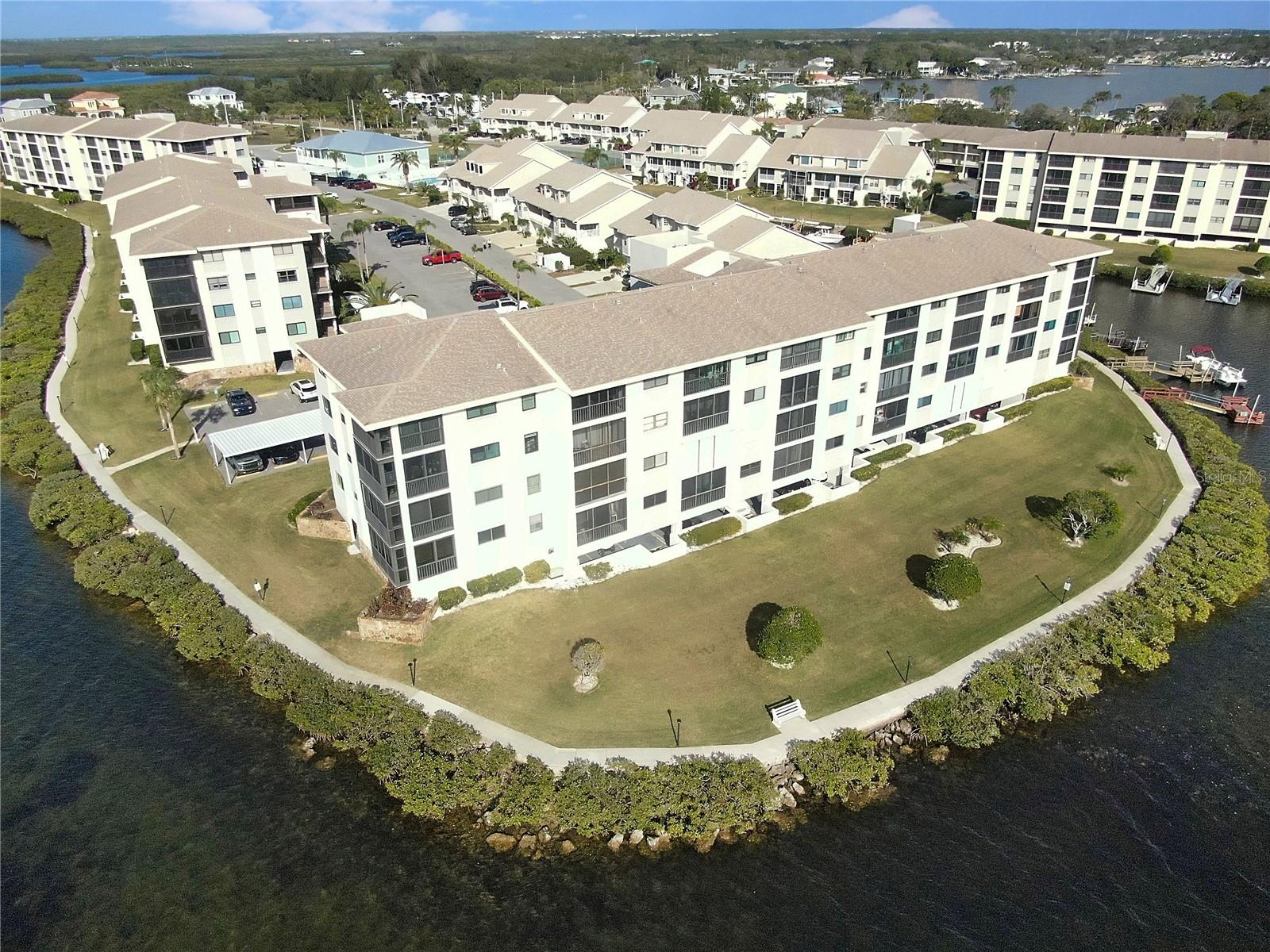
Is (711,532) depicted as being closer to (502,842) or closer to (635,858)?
(635,858)

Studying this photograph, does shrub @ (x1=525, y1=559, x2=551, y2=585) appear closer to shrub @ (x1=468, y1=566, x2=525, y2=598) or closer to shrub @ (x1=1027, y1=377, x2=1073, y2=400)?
shrub @ (x1=468, y1=566, x2=525, y2=598)

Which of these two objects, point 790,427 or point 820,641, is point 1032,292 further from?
point 820,641

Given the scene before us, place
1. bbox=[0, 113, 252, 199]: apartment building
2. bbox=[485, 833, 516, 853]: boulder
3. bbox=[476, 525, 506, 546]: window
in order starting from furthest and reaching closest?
bbox=[0, 113, 252, 199]: apartment building, bbox=[476, 525, 506, 546]: window, bbox=[485, 833, 516, 853]: boulder

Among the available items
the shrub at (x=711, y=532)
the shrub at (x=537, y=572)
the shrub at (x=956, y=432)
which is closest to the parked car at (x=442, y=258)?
the shrub at (x=956, y=432)

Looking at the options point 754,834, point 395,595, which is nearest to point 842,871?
point 754,834

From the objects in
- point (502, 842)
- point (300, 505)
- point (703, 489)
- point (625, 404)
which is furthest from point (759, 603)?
point (300, 505)

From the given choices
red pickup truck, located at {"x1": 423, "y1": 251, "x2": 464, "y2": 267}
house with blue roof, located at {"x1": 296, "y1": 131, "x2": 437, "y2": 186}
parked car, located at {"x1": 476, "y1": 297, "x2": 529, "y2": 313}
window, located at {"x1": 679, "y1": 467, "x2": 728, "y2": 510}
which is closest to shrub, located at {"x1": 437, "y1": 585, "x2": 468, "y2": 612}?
window, located at {"x1": 679, "y1": 467, "x2": 728, "y2": 510}

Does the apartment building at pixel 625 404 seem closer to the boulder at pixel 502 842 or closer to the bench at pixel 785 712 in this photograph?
the bench at pixel 785 712
